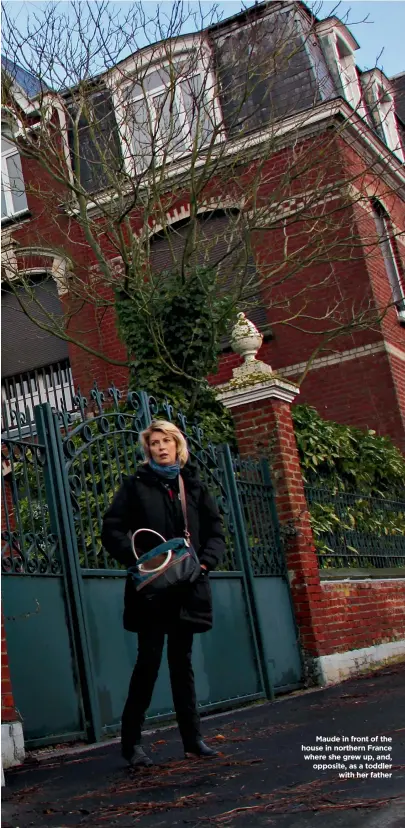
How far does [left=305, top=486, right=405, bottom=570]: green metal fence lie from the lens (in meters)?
10.5

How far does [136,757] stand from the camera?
5.05 m

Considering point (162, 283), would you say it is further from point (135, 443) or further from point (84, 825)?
point (84, 825)

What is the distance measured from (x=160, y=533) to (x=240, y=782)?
53.0 inches

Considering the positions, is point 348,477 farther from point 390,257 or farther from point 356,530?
point 390,257

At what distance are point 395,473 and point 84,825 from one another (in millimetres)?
10097

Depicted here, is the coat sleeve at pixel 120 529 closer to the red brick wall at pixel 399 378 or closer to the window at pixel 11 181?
the red brick wall at pixel 399 378

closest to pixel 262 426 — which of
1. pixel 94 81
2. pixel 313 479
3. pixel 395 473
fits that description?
pixel 313 479

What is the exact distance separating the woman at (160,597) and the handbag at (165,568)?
0.10 meters

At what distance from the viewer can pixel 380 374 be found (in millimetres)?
16062

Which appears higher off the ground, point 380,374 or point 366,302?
point 366,302

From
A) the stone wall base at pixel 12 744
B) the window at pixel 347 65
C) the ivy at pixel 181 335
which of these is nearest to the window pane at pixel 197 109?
the ivy at pixel 181 335

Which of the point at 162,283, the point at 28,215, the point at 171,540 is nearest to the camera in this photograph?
the point at 171,540

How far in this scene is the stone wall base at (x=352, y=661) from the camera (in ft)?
30.3

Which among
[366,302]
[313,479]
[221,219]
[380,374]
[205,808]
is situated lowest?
[205,808]
